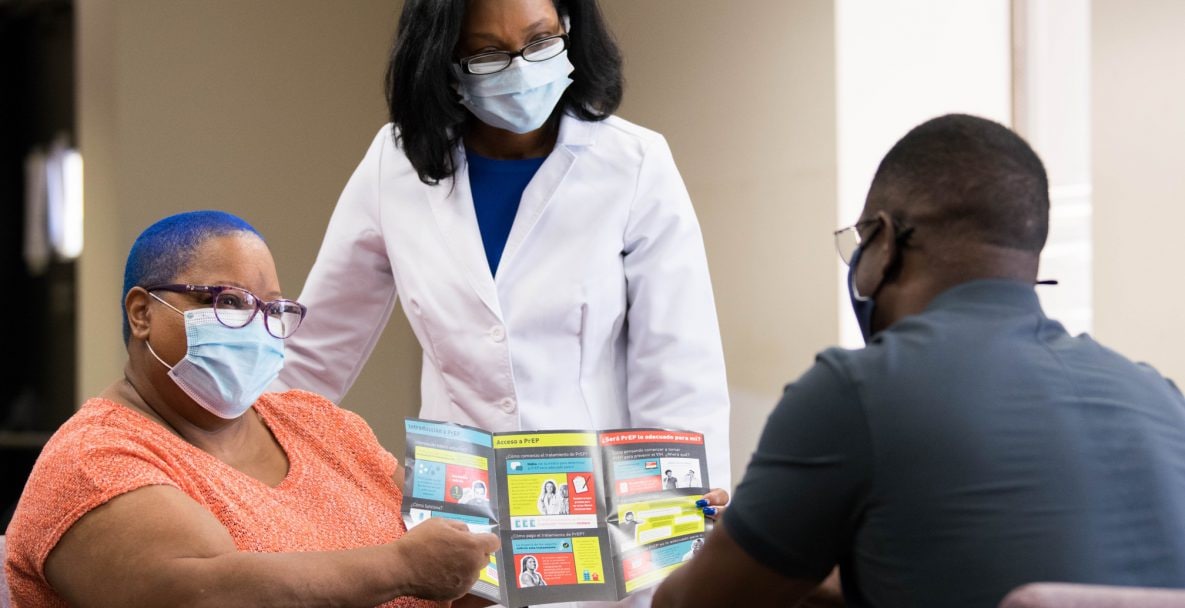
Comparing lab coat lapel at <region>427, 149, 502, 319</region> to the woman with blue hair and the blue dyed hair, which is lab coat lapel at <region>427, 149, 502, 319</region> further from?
the blue dyed hair

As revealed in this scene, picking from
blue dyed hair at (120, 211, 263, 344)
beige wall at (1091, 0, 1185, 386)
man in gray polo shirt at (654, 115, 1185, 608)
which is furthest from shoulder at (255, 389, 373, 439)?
beige wall at (1091, 0, 1185, 386)

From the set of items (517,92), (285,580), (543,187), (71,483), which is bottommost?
(285,580)

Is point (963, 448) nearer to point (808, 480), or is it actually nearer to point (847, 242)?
point (808, 480)

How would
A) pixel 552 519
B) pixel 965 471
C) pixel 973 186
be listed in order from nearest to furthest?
pixel 965 471 < pixel 973 186 < pixel 552 519

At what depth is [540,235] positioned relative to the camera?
2168 mm

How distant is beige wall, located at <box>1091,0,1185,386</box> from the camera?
334cm

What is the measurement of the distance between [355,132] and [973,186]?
2941 mm

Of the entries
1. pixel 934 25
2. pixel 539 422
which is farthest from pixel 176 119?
pixel 934 25

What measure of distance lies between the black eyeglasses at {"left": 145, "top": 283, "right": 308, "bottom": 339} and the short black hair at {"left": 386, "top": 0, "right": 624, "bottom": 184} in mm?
481

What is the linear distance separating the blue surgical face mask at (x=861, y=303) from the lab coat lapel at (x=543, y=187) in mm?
846

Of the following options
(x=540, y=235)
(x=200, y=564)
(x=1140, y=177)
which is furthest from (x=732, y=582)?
(x=1140, y=177)

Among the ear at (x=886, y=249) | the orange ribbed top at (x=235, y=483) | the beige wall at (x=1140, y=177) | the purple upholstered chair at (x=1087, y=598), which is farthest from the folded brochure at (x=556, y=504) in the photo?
the beige wall at (x=1140, y=177)

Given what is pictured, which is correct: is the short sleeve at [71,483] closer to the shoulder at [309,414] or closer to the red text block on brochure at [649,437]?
the shoulder at [309,414]

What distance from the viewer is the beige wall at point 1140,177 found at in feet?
11.0
